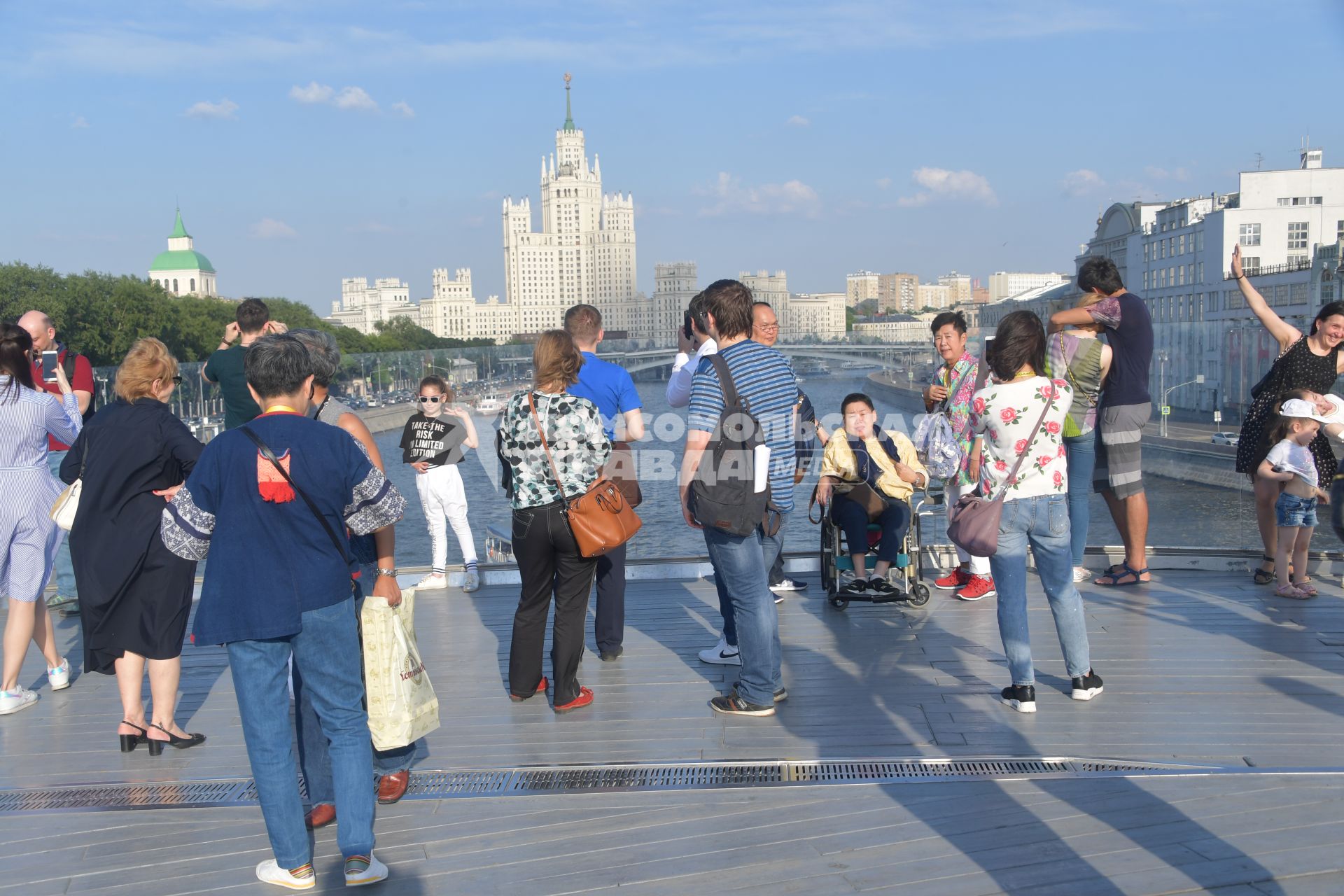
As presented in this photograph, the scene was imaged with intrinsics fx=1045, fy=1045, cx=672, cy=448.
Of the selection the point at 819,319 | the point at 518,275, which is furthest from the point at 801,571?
the point at 819,319

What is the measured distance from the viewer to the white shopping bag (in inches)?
121

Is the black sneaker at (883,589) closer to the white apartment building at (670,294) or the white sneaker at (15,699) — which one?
the white sneaker at (15,699)

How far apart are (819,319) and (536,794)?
594ft

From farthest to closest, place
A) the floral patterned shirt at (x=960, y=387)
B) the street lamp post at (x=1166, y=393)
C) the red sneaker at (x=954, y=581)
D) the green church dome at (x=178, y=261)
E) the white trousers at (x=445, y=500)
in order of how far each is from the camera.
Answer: the green church dome at (x=178, y=261), the street lamp post at (x=1166, y=393), the white trousers at (x=445, y=500), the red sneaker at (x=954, y=581), the floral patterned shirt at (x=960, y=387)

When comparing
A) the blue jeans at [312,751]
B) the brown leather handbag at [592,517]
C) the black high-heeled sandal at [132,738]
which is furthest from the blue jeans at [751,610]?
the black high-heeled sandal at [132,738]

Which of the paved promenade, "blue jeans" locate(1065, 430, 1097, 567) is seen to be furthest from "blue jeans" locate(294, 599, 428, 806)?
"blue jeans" locate(1065, 430, 1097, 567)

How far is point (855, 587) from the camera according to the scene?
A: 18.2ft

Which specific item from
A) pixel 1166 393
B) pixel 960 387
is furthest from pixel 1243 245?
pixel 960 387

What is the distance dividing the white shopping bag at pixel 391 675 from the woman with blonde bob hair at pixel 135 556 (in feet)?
3.90

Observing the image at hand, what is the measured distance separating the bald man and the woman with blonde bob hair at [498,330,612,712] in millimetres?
1942

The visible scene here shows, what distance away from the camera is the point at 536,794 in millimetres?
3307

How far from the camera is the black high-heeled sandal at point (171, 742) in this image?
3834 mm

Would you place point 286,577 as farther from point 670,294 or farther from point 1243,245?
point 670,294

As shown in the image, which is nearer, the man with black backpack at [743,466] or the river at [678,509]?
the man with black backpack at [743,466]
